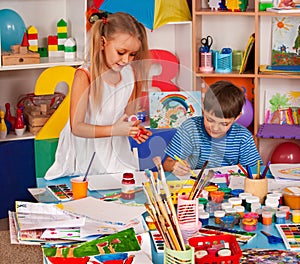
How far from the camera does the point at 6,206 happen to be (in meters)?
3.55

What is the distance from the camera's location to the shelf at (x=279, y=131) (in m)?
3.71

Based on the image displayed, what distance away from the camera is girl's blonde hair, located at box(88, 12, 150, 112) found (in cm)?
217

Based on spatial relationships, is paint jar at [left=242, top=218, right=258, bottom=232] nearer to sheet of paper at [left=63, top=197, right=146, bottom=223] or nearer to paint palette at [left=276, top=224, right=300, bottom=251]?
paint palette at [left=276, top=224, right=300, bottom=251]

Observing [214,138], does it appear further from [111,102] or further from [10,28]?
[10,28]

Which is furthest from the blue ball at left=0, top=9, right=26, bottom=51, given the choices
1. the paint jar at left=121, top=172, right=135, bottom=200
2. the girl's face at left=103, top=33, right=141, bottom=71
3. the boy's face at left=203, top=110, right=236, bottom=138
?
the paint jar at left=121, top=172, right=135, bottom=200

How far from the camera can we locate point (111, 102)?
225 cm

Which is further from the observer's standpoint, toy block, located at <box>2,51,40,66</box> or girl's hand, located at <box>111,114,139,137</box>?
toy block, located at <box>2,51,40,66</box>

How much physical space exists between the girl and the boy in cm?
13

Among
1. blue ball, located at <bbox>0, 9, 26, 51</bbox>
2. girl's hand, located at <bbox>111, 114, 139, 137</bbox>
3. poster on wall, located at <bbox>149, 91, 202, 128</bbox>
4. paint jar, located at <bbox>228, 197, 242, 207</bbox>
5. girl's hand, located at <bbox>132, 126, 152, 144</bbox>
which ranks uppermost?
blue ball, located at <bbox>0, 9, 26, 51</bbox>

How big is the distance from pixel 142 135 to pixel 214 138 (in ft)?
0.87

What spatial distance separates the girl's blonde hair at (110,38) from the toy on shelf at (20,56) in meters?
1.18

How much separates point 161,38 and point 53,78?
0.93m

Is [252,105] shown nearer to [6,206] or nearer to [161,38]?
[161,38]

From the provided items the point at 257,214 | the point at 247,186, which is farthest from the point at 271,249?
the point at 247,186
